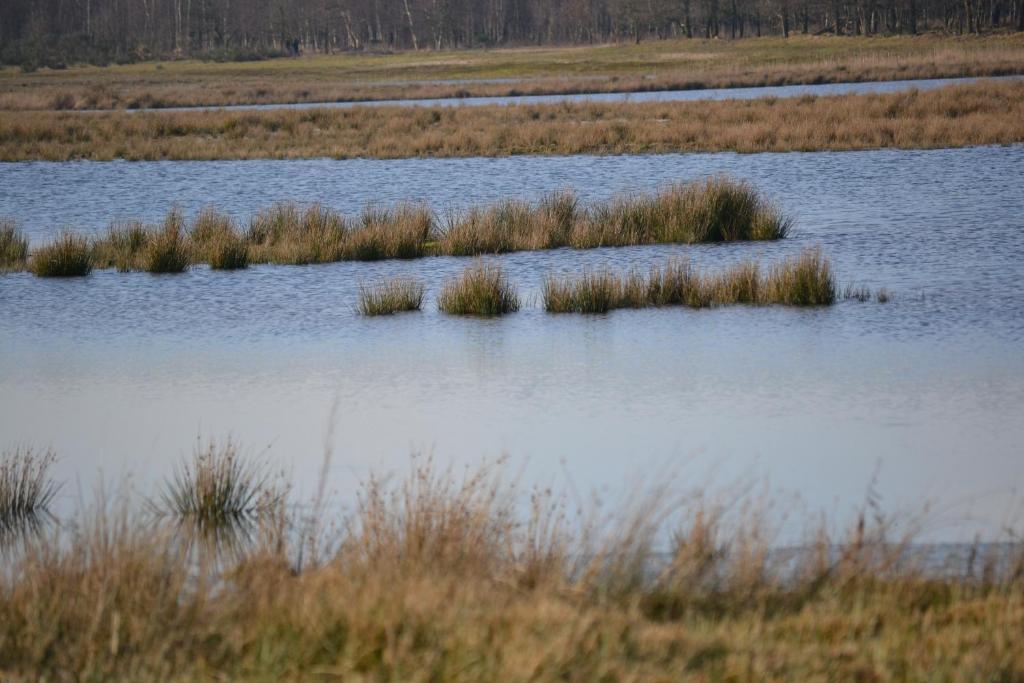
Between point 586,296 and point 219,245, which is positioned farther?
point 219,245

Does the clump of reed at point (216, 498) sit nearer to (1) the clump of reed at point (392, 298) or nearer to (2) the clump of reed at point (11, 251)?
(1) the clump of reed at point (392, 298)

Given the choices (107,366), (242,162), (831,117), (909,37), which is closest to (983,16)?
(909,37)

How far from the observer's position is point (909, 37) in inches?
3809

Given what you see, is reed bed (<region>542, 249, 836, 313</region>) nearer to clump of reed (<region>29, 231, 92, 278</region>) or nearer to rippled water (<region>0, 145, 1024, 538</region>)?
rippled water (<region>0, 145, 1024, 538</region>)

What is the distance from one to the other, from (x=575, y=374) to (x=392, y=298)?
449cm

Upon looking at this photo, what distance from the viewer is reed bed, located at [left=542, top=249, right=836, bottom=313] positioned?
1561cm

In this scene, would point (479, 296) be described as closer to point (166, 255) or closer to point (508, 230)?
point (508, 230)

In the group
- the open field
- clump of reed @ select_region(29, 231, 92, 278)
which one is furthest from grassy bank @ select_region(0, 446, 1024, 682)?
the open field

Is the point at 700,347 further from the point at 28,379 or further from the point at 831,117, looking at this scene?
the point at 831,117

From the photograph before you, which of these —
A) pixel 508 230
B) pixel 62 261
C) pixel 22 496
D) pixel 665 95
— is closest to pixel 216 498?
pixel 22 496

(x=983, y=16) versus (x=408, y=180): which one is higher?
(x=983, y=16)

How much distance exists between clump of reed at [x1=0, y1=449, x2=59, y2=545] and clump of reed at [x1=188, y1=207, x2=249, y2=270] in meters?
11.1

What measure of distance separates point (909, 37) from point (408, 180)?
2944 inches

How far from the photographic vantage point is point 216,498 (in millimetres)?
8469
